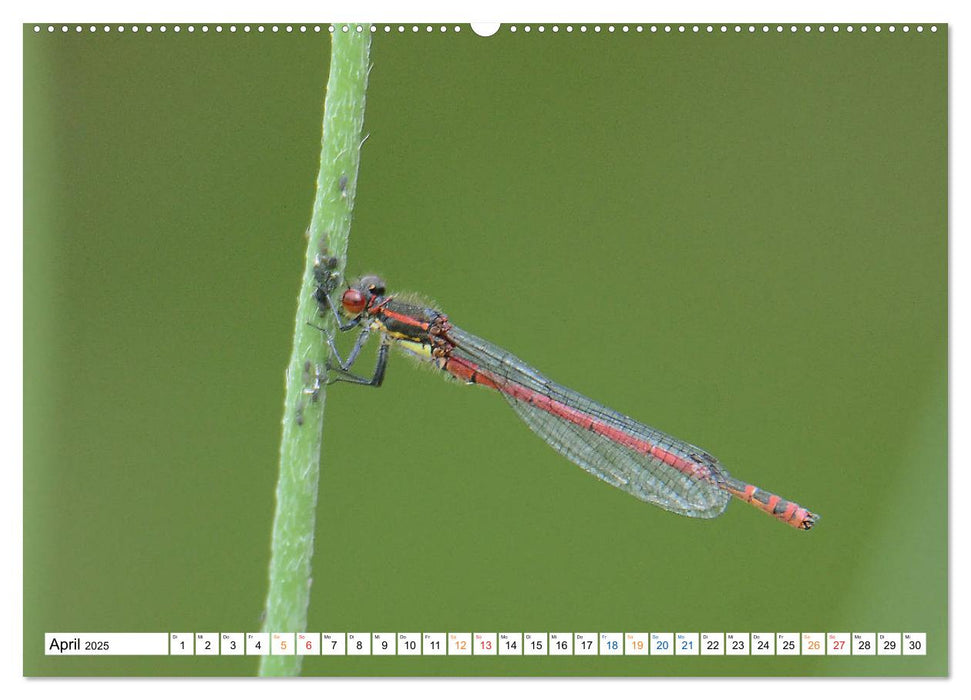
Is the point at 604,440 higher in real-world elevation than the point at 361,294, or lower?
lower

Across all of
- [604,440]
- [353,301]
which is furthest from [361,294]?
[604,440]

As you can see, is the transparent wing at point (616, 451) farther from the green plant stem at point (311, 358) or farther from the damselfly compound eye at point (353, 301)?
the green plant stem at point (311, 358)

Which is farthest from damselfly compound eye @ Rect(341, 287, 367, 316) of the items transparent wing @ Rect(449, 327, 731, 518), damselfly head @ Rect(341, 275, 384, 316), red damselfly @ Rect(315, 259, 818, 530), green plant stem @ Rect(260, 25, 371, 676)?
green plant stem @ Rect(260, 25, 371, 676)

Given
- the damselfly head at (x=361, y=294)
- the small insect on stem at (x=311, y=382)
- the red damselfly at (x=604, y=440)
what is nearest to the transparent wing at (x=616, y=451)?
the red damselfly at (x=604, y=440)

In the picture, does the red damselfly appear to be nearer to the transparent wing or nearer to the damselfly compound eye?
the transparent wing

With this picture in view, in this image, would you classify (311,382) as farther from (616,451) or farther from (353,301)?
(616,451)

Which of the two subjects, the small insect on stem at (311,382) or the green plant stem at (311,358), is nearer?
the green plant stem at (311,358)
